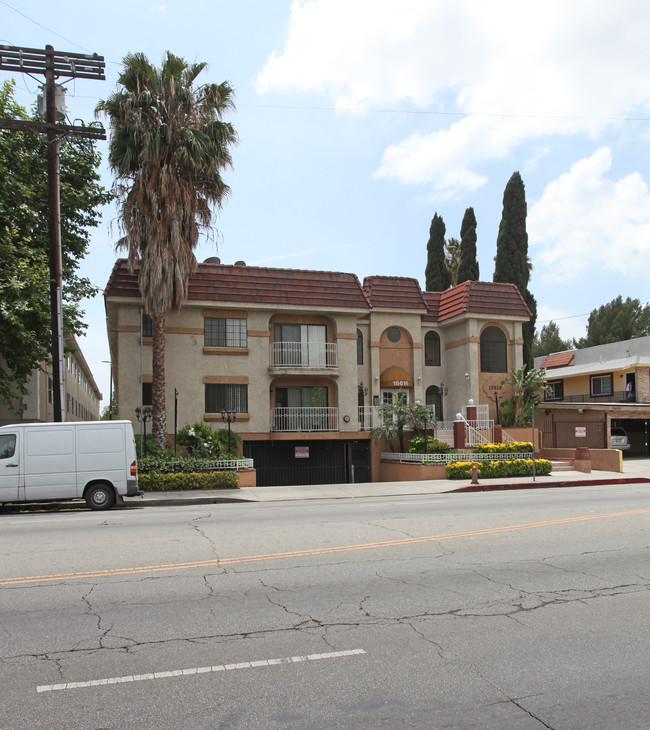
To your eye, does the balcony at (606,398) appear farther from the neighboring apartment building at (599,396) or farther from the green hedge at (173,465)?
the green hedge at (173,465)

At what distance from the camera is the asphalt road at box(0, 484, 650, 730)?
4.28 metres

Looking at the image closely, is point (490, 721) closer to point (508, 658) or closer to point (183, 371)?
point (508, 658)

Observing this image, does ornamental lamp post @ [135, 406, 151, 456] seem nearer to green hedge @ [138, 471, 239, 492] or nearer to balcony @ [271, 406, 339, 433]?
green hedge @ [138, 471, 239, 492]

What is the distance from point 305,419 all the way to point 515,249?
796 inches

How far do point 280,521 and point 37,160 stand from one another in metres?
17.9

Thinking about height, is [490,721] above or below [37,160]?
below

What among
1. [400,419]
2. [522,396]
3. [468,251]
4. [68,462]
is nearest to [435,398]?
[522,396]

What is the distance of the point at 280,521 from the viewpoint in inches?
486

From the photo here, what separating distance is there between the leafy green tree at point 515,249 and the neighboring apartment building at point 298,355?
9.55 metres

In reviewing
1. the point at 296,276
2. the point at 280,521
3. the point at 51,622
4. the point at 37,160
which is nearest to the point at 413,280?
the point at 296,276

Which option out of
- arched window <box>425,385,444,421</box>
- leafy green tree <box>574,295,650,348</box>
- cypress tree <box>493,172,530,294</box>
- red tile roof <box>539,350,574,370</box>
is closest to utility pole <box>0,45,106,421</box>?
arched window <box>425,385,444,421</box>

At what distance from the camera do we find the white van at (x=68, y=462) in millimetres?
15055

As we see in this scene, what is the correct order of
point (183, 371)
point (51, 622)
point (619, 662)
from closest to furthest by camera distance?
point (619, 662), point (51, 622), point (183, 371)

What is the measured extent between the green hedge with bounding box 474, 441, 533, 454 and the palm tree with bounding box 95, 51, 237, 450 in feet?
39.4
